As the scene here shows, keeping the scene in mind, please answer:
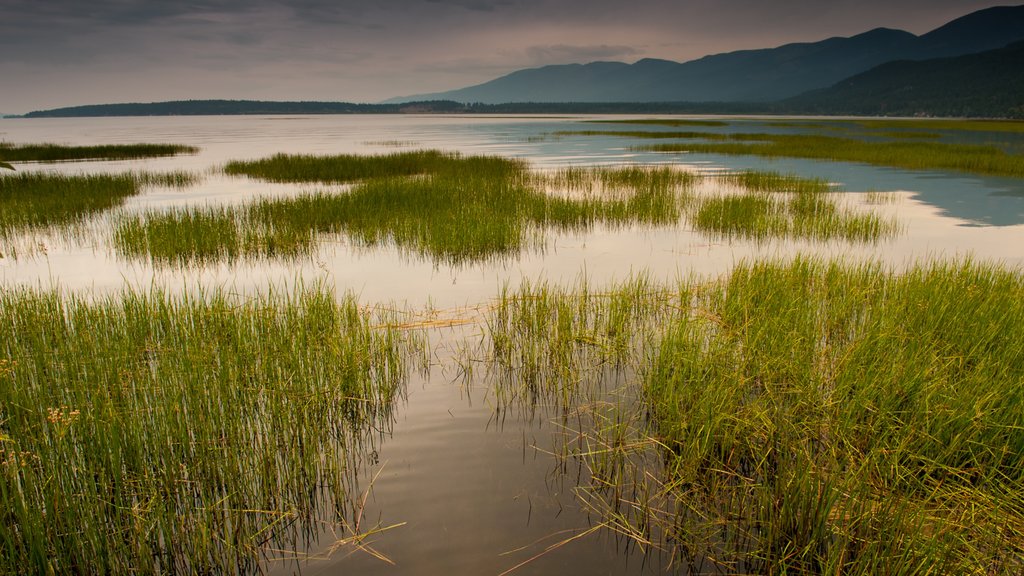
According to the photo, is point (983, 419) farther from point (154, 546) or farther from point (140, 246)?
point (140, 246)

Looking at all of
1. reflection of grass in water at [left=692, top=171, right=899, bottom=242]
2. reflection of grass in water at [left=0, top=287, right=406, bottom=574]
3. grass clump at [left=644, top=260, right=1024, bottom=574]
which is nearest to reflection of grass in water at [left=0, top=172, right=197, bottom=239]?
reflection of grass in water at [left=0, top=287, right=406, bottom=574]

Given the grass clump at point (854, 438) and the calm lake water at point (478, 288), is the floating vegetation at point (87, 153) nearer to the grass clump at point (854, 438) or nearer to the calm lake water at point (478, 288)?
the calm lake water at point (478, 288)

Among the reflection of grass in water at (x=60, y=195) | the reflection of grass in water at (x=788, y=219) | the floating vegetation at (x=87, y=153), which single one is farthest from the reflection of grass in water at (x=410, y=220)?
the floating vegetation at (x=87, y=153)

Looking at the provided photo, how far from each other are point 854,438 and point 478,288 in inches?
274

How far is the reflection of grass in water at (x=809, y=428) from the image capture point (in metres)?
3.66

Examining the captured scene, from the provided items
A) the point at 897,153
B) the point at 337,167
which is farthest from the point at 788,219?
the point at 897,153

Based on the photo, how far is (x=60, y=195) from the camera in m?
19.7

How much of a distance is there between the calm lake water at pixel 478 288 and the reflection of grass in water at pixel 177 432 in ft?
1.37

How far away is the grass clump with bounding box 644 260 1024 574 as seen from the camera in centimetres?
359

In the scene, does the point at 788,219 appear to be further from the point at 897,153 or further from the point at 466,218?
the point at 897,153

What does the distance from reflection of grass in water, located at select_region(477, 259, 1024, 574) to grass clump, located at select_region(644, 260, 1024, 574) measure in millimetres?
20

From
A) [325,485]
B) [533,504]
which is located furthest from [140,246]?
[533,504]

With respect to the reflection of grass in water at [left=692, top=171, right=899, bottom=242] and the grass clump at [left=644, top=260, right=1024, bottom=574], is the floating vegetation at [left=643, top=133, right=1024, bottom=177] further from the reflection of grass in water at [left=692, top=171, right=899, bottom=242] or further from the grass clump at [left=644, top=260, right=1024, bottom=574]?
the grass clump at [left=644, top=260, right=1024, bottom=574]

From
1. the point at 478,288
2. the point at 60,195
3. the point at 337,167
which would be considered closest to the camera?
the point at 478,288
